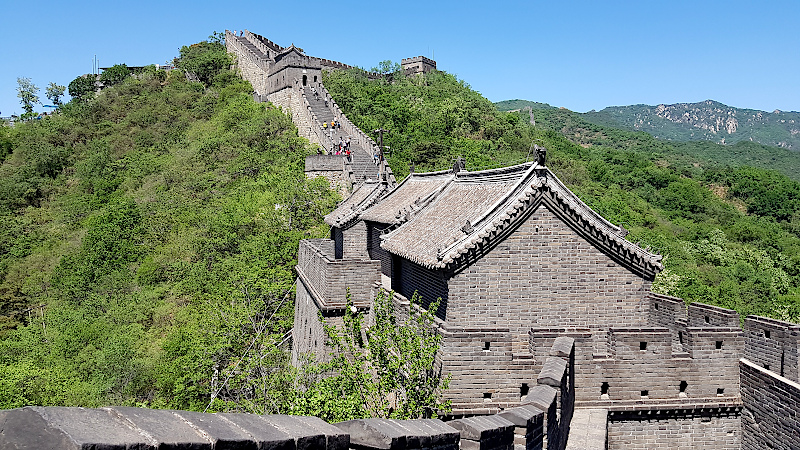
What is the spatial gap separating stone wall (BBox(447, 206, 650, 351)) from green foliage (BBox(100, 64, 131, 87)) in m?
85.5

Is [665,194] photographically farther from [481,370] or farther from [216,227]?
[481,370]

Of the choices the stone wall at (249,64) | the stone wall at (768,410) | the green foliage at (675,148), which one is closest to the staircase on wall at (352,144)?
the stone wall at (249,64)

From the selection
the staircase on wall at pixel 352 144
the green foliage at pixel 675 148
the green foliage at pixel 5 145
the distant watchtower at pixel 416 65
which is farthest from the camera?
the green foliage at pixel 675 148

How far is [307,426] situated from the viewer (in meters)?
4.35

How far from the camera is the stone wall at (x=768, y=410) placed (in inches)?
458

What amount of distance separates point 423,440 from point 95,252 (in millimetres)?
45448

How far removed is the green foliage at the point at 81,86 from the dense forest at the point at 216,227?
55cm

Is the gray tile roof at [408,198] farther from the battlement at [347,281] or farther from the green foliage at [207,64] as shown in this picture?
the green foliage at [207,64]

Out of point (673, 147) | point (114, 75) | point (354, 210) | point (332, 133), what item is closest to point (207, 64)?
point (114, 75)

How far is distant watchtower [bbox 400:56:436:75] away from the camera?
3415 inches

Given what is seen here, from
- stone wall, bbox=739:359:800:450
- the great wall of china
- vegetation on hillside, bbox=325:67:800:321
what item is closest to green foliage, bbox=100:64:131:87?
vegetation on hillside, bbox=325:67:800:321

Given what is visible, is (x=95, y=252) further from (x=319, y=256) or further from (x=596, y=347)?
(x=596, y=347)

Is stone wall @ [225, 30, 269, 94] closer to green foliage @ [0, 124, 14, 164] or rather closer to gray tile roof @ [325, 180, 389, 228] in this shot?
green foliage @ [0, 124, 14, 164]

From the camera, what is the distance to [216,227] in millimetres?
38594
